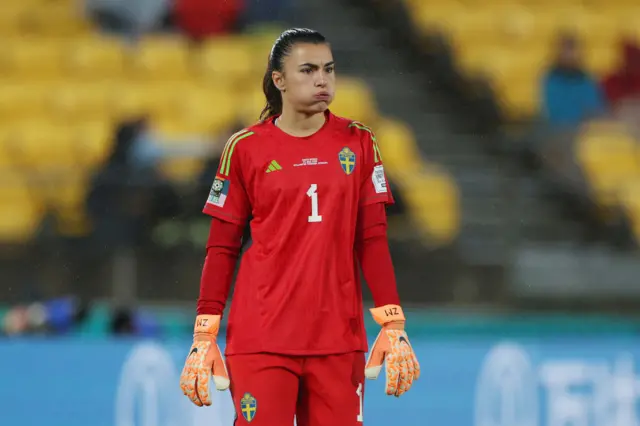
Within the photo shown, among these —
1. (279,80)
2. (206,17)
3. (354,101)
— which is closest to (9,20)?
(206,17)

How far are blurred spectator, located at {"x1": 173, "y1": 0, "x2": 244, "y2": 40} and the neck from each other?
5.46 m

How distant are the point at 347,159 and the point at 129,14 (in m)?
5.65

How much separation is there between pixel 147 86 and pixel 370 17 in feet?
6.52

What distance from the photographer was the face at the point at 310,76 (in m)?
3.18

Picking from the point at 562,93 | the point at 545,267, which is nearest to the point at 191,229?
the point at 545,267

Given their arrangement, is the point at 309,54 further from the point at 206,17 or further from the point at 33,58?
the point at 33,58

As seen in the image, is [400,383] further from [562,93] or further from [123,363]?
[562,93]

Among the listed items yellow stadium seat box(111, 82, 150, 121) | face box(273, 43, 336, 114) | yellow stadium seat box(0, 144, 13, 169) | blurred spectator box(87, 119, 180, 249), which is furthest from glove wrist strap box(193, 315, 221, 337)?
yellow stadium seat box(0, 144, 13, 169)

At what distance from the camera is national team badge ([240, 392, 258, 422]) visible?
10.3ft

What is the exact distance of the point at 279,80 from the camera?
3.27 metres

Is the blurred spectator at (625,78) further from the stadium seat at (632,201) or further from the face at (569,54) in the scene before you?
the stadium seat at (632,201)

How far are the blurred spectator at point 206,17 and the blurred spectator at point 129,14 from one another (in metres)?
0.12

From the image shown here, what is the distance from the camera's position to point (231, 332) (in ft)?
10.7

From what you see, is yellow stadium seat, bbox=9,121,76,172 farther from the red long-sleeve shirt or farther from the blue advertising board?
the red long-sleeve shirt
